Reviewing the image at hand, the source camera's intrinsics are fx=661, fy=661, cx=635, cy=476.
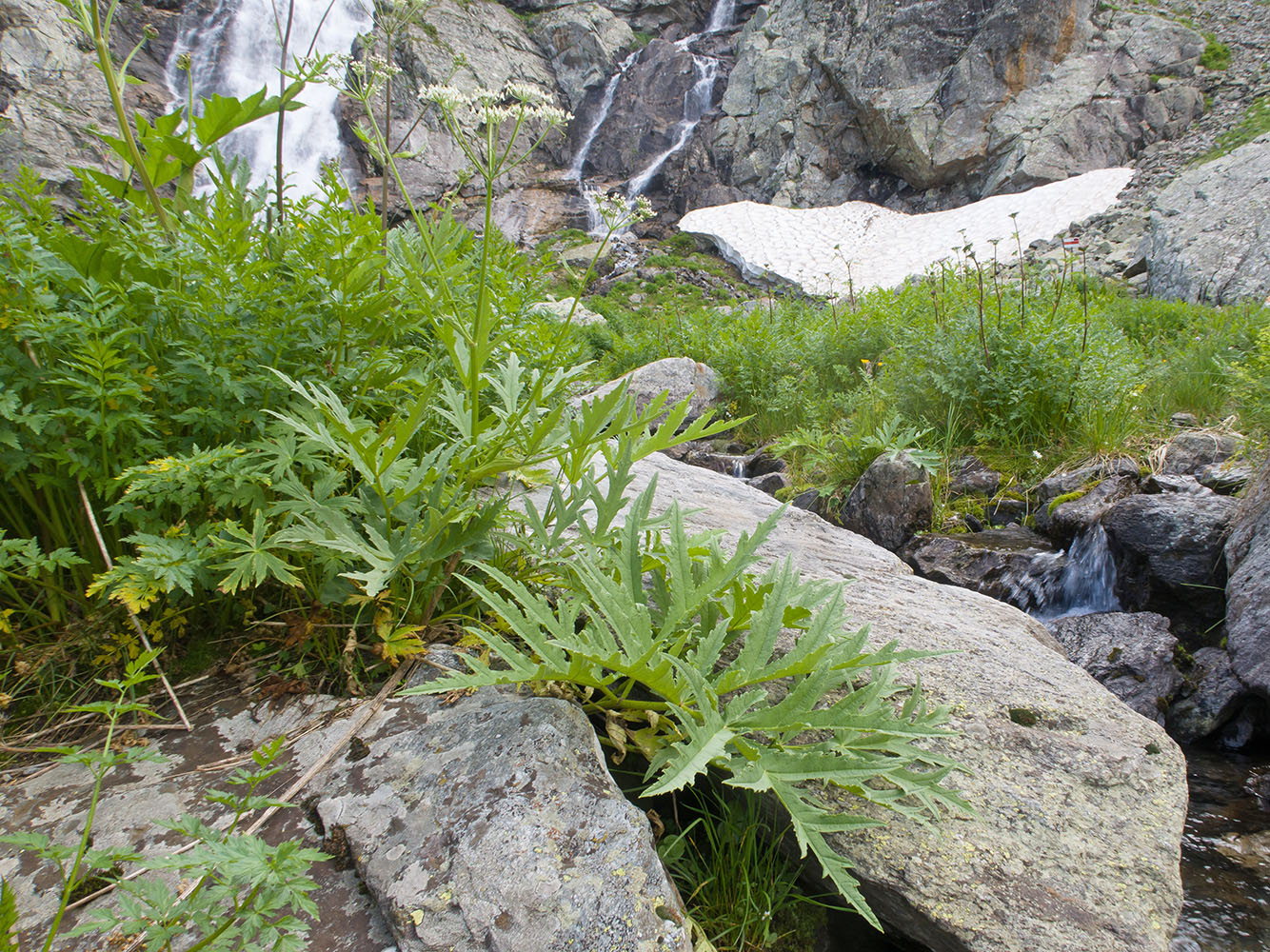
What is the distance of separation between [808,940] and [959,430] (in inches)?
195

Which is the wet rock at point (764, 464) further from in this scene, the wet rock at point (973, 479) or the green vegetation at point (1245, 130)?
the green vegetation at point (1245, 130)

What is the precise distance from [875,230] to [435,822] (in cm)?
3118

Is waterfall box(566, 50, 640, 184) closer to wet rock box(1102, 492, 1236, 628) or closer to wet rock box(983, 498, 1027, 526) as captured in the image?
wet rock box(983, 498, 1027, 526)

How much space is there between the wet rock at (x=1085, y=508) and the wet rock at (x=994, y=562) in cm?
14

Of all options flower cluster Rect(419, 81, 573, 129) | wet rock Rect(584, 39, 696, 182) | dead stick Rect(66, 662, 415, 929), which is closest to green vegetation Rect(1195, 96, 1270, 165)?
wet rock Rect(584, 39, 696, 182)

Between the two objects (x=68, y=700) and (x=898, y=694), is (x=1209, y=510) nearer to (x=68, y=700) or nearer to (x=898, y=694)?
(x=898, y=694)

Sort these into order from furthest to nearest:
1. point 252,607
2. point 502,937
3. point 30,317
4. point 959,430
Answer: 1. point 959,430
2. point 252,607
3. point 30,317
4. point 502,937

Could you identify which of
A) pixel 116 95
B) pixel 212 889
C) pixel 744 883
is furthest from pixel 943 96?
pixel 212 889

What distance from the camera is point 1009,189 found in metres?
27.5

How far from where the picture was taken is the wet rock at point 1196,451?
479 cm

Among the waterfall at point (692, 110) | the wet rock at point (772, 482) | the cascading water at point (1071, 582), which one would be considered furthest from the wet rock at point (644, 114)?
the cascading water at point (1071, 582)

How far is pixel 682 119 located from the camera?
38.1 meters

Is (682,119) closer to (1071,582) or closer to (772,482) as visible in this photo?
(772,482)

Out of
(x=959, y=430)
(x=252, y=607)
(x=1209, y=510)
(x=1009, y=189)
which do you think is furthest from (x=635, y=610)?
(x=1009, y=189)
